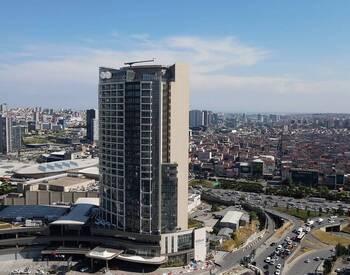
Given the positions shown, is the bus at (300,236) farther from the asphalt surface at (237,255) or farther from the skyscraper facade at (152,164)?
the skyscraper facade at (152,164)

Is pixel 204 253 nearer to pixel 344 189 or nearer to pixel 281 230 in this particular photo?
pixel 281 230

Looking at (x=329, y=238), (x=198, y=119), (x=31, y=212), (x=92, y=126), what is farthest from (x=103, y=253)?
(x=198, y=119)

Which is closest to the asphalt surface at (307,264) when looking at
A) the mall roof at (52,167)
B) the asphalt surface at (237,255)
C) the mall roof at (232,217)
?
the asphalt surface at (237,255)

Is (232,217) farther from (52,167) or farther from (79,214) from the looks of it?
(52,167)

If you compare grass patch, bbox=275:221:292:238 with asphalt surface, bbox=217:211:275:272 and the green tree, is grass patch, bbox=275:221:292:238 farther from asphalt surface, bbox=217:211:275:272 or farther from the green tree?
the green tree

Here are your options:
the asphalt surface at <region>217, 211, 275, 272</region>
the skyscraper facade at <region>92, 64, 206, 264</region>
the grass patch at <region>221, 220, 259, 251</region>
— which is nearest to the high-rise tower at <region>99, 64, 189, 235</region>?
the skyscraper facade at <region>92, 64, 206, 264</region>
